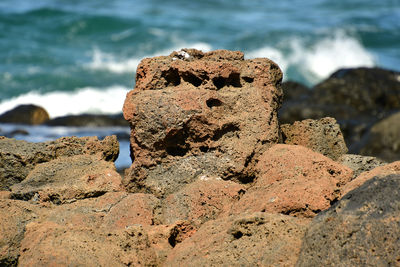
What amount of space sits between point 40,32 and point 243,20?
7583 mm

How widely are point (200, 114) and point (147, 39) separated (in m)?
19.3

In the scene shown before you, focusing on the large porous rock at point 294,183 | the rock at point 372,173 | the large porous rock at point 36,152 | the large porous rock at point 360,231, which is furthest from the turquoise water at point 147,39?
the large porous rock at point 360,231

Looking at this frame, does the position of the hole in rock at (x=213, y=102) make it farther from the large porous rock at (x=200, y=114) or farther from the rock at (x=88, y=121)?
the rock at (x=88, y=121)

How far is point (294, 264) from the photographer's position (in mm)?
3064

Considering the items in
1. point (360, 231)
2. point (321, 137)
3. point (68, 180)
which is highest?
point (360, 231)

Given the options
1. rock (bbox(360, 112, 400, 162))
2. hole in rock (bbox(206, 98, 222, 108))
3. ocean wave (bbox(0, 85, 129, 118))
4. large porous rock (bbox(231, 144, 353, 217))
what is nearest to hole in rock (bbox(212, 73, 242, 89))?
hole in rock (bbox(206, 98, 222, 108))

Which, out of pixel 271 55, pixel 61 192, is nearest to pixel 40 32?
pixel 271 55

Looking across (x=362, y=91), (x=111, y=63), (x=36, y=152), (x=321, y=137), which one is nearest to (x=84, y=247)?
(x=36, y=152)

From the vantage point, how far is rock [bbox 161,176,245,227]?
372cm

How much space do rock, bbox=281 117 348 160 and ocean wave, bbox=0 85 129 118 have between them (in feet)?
39.2

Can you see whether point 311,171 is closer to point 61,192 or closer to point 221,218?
point 221,218

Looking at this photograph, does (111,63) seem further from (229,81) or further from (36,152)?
(229,81)

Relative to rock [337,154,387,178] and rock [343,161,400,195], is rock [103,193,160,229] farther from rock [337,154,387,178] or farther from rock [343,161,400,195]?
rock [337,154,387,178]

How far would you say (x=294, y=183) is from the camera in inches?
139
